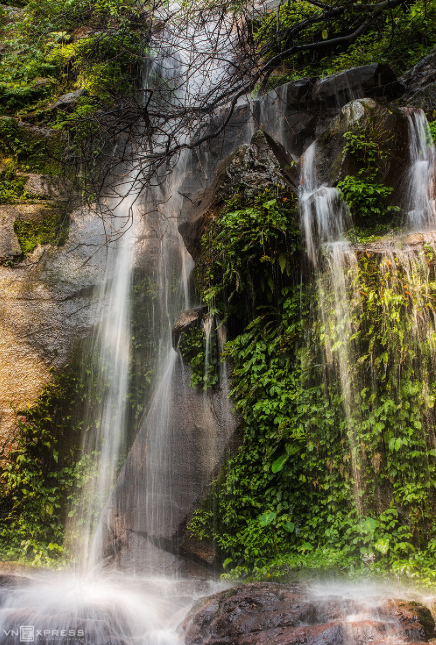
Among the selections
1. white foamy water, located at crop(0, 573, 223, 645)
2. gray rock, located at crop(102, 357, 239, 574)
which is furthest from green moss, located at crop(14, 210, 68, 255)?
white foamy water, located at crop(0, 573, 223, 645)

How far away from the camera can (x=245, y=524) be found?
19.6 feet

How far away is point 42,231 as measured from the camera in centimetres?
903

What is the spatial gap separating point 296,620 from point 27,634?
8.10 ft

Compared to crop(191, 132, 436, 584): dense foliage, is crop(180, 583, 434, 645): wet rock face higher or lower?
lower

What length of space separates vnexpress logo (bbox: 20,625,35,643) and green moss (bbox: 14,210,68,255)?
Result: 6.42m

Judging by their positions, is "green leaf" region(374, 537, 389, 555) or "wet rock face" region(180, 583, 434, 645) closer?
"wet rock face" region(180, 583, 434, 645)

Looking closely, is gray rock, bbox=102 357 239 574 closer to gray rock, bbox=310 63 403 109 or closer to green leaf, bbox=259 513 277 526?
green leaf, bbox=259 513 277 526

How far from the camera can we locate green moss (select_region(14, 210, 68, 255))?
28.9 feet

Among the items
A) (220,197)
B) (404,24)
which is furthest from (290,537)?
(404,24)

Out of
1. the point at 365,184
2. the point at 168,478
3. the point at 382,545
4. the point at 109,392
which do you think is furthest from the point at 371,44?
the point at 382,545

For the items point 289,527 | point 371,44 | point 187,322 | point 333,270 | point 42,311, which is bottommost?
point 289,527

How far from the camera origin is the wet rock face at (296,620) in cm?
354

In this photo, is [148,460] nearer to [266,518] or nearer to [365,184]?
[266,518]

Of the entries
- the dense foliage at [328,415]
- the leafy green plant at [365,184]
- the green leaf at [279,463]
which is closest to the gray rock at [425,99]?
the leafy green plant at [365,184]
